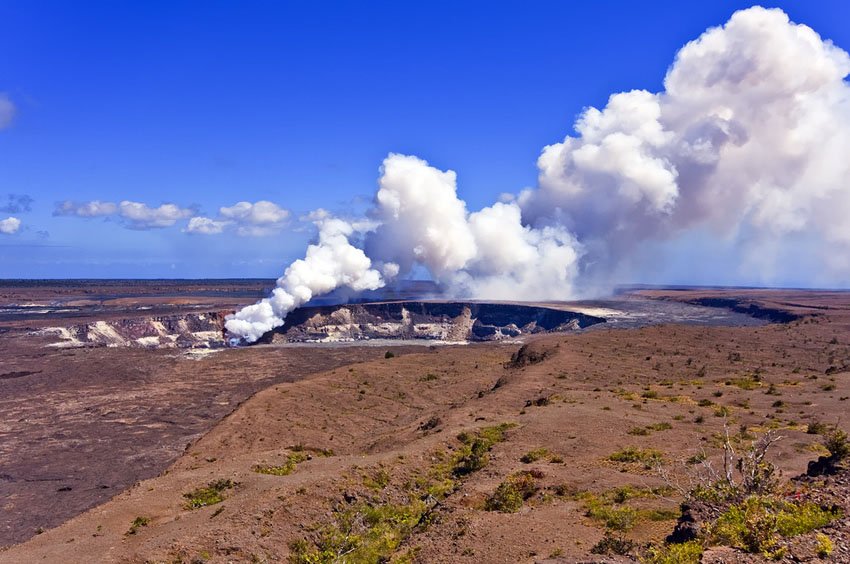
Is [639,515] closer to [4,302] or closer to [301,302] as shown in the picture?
[301,302]

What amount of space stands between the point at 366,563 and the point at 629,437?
51.0 feet

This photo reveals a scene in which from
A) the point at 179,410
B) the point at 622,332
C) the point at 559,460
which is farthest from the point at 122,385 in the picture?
the point at 622,332

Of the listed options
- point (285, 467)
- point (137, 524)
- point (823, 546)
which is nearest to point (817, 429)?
point (823, 546)

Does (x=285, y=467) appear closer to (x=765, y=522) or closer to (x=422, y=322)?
(x=765, y=522)

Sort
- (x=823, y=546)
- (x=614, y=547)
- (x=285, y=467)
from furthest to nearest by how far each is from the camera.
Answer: (x=285, y=467), (x=614, y=547), (x=823, y=546)

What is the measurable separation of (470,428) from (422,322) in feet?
244

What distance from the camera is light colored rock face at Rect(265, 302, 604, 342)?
96.9 m

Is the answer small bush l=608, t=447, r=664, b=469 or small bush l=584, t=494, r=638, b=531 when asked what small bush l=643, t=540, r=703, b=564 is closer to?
small bush l=584, t=494, r=638, b=531

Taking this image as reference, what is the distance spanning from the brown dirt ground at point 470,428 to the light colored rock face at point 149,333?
45194 millimetres

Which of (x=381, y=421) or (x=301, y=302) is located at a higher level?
(x=301, y=302)

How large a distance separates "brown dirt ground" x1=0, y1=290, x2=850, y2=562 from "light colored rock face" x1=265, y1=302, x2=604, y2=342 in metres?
36.1

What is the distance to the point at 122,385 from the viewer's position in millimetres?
56719

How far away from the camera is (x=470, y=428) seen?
30.8 meters

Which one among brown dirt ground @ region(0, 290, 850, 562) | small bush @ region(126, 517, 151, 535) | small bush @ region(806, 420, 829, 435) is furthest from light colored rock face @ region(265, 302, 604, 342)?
small bush @ region(126, 517, 151, 535)
